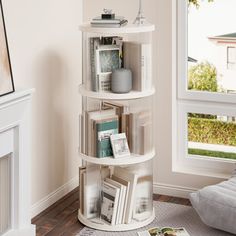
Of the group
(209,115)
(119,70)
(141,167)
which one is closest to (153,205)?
(141,167)

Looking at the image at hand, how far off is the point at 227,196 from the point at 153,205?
664 millimetres

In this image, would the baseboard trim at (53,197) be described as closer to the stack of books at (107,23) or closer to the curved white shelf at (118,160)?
the curved white shelf at (118,160)

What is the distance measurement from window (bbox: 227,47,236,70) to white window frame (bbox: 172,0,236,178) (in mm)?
188

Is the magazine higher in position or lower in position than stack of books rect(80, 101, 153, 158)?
lower

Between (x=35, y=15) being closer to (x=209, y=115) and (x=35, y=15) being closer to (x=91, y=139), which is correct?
(x=91, y=139)

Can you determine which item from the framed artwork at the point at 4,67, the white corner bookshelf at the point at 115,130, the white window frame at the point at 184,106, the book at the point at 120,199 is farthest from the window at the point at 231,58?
the framed artwork at the point at 4,67

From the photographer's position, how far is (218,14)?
161 inches

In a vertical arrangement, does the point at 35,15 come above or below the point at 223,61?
above

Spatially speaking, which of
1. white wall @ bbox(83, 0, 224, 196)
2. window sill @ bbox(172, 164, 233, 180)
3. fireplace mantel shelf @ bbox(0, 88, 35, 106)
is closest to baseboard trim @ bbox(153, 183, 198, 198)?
white wall @ bbox(83, 0, 224, 196)

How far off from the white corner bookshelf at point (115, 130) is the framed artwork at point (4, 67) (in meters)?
0.50

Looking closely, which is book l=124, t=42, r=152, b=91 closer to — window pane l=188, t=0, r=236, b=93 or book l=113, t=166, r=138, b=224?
book l=113, t=166, r=138, b=224

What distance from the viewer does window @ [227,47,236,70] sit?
411 centimetres

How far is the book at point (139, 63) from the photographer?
3.60 metres

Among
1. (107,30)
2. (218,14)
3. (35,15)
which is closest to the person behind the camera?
(107,30)
